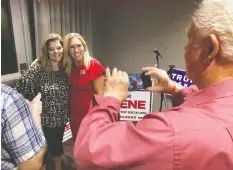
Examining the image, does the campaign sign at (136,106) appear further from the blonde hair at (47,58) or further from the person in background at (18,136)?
the person in background at (18,136)

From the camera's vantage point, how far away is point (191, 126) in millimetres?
546

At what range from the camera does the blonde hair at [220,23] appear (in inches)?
24.5

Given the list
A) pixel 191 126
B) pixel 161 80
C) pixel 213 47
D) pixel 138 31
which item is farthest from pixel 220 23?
pixel 138 31

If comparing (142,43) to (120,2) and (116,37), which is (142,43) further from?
(120,2)

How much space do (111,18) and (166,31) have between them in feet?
2.41

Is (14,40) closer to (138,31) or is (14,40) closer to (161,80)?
(138,31)

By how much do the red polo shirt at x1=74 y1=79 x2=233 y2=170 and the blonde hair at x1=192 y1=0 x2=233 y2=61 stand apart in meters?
0.12

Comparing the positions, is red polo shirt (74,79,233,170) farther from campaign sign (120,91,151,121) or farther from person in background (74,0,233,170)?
campaign sign (120,91,151,121)

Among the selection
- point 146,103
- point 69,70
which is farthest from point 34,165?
point 146,103

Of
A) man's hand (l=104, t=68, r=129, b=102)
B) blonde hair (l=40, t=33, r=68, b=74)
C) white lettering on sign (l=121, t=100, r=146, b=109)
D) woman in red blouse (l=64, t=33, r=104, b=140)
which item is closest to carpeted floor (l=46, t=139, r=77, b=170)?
woman in red blouse (l=64, t=33, r=104, b=140)

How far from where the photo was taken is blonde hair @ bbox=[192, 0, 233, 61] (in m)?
0.62

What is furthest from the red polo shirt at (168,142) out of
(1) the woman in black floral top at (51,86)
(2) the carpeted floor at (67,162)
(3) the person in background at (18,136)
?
(2) the carpeted floor at (67,162)

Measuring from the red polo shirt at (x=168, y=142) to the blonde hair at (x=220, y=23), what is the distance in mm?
122

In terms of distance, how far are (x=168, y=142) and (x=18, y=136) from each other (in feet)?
1.42
